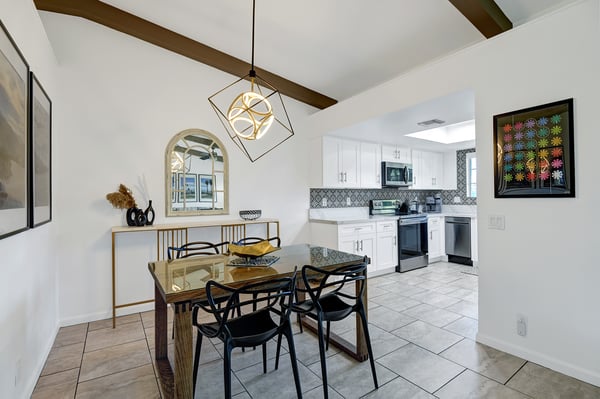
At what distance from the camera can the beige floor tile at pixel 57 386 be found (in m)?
1.95

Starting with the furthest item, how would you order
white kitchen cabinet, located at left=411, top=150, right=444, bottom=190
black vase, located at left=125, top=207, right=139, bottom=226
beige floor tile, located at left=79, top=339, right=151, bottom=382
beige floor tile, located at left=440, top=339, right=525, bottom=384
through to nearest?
white kitchen cabinet, located at left=411, top=150, right=444, bottom=190 → black vase, located at left=125, top=207, right=139, bottom=226 → beige floor tile, located at left=79, top=339, right=151, bottom=382 → beige floor tile, located at left=440, top=339, right=525, bottom=384

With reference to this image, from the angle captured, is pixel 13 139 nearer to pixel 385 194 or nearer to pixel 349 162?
pixel 349 162

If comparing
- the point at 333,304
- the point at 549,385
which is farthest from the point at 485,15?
the point at 549,385

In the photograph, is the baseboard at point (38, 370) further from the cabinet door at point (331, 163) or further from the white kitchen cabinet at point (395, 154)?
the white kitchen cabinet at point (395, 154)

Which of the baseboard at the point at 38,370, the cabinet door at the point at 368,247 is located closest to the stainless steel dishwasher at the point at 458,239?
the cabinet door at the point at 368,247

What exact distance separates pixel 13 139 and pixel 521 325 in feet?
11.8

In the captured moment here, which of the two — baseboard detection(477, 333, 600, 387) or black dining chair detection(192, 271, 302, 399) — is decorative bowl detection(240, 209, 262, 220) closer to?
black dining chair detection(192, 271, 302, 399)

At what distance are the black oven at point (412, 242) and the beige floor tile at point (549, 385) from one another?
2.79m

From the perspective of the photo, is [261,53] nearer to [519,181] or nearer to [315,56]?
[315,56]

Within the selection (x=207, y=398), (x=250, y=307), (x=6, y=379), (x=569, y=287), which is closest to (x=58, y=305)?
(x=6, y=379)

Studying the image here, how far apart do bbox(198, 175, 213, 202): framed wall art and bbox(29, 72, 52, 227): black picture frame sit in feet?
4.93

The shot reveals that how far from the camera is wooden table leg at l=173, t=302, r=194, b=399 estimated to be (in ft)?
5.22

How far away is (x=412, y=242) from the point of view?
16.6 feet

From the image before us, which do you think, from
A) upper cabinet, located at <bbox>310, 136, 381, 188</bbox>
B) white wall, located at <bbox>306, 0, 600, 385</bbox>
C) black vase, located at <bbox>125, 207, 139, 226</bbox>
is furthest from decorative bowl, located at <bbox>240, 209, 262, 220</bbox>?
white wall, located at <bbox>306, 0, 600, 385</bbox>
